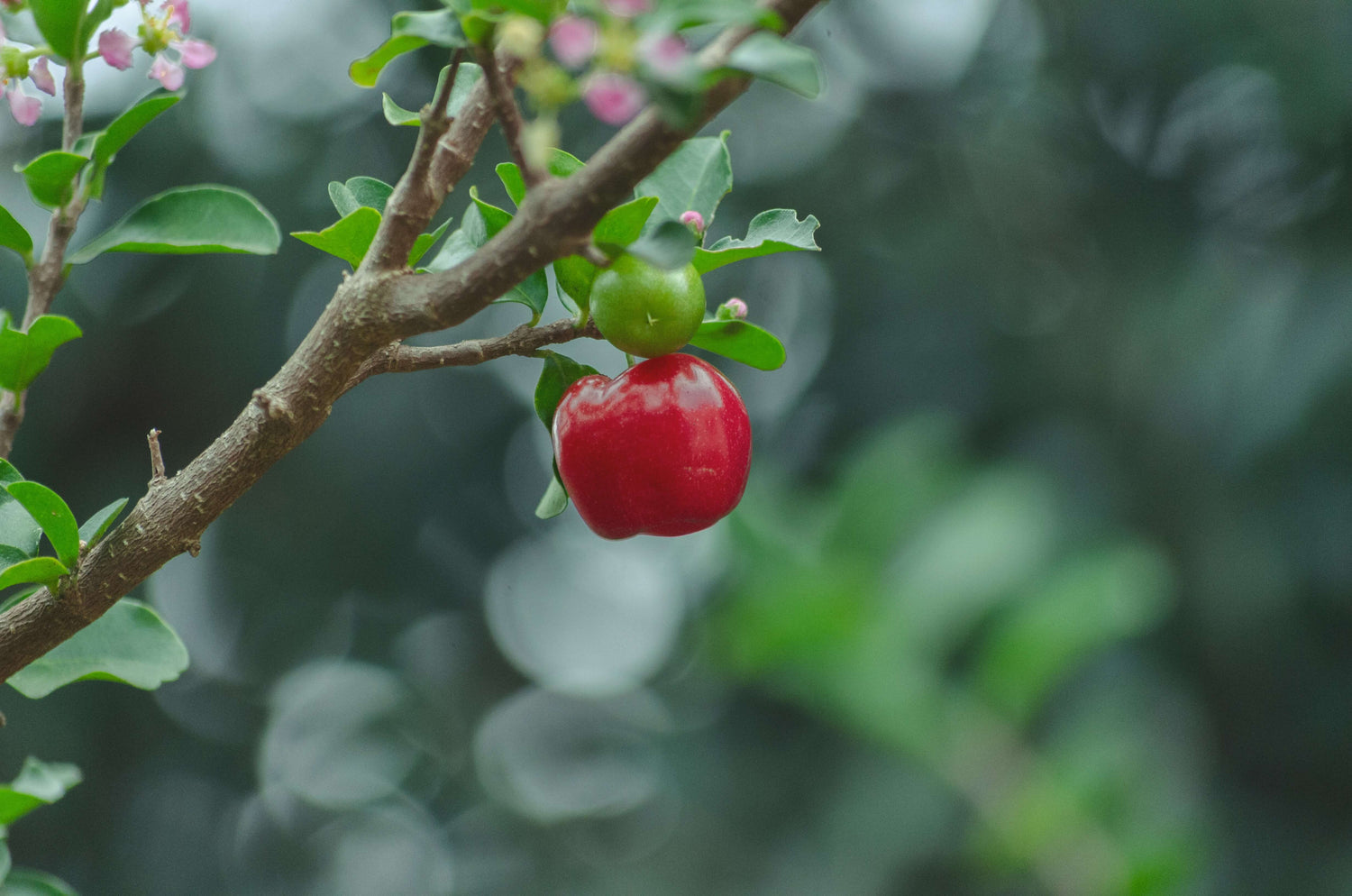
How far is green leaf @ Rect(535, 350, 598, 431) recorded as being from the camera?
644 millimetres

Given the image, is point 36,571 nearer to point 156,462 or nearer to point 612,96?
point 156,462

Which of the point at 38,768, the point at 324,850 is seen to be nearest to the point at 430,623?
the point at 324,850

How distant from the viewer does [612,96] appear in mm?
305

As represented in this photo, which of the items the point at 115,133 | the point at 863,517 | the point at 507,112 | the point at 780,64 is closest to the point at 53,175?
the point at 115,133

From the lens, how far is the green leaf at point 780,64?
0.33 m

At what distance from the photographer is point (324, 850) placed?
6660mm

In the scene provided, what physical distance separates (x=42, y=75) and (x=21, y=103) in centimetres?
2

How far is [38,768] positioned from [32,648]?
21 cm

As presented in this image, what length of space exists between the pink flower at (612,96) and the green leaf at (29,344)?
0.32 meters

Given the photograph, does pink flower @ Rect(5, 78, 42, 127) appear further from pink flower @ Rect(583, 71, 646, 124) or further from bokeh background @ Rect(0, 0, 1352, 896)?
bokeh background @ Rect(0, 0, 1352, 896)

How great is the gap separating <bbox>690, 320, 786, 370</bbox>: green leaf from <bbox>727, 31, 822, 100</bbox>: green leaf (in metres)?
0.26

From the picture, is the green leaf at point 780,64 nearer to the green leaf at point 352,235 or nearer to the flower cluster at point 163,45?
the green leaf at point 352,235

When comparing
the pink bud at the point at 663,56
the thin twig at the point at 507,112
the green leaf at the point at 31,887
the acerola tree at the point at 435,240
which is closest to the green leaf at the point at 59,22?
the acerola tree at the point at 435,240

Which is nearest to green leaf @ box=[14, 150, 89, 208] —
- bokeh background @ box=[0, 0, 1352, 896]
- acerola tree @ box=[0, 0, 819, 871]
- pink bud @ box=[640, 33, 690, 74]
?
acerola tree @ box=[0, 0, 819, 871]
